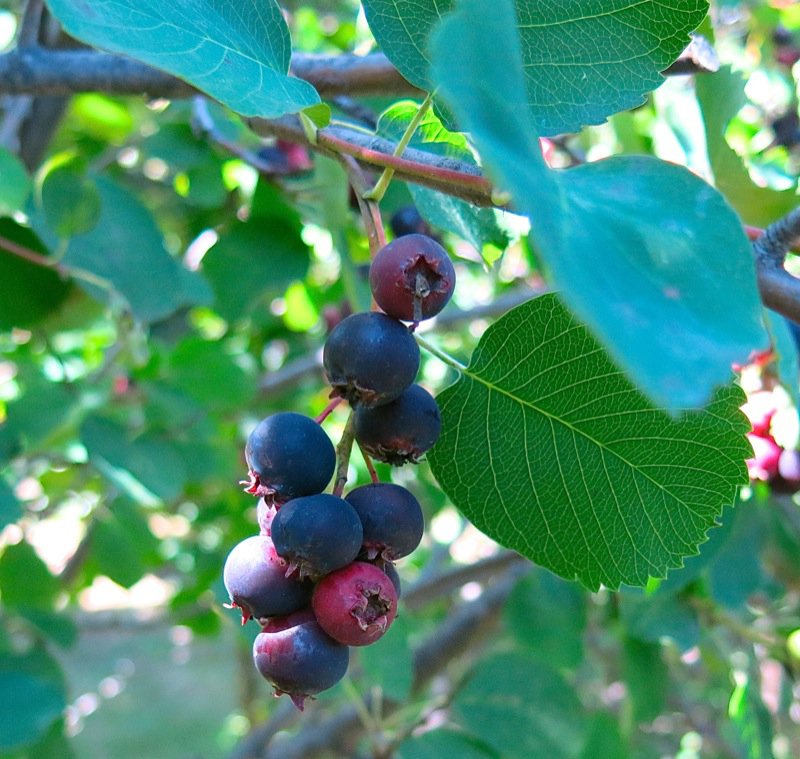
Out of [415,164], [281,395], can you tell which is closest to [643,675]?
[281,395]

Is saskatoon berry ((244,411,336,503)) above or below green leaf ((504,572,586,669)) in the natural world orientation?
above

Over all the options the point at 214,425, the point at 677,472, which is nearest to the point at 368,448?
the point at 677,472

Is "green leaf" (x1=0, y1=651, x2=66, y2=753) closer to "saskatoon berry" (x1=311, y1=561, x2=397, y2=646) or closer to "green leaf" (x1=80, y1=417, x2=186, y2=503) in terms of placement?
"green leaf" (x1=80, y1=417, x2=186, y2=503)

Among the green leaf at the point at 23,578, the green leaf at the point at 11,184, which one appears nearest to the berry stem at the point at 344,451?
the green leaf at the point at 11,184

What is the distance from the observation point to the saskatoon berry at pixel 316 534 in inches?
22.1

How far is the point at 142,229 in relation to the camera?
1.48 metres

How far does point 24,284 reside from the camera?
145 cm

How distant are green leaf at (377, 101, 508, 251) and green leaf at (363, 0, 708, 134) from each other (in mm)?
116

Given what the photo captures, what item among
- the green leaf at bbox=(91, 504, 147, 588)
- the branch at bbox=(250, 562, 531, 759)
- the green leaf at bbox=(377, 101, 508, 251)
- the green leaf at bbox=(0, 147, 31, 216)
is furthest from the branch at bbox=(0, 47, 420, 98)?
the branch at bbox=(250, 562, 531, 759)

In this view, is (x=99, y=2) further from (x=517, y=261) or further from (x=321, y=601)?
(x=517, y=261)

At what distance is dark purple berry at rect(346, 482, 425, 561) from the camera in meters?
0.61

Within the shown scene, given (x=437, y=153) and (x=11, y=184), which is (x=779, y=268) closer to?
(x=437, y=153)

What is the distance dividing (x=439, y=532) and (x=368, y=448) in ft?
7.15

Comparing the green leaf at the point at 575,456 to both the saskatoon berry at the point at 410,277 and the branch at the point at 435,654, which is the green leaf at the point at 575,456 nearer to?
the saskatoon berry at the point at 410,277
